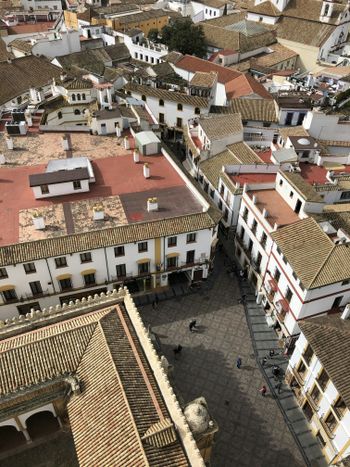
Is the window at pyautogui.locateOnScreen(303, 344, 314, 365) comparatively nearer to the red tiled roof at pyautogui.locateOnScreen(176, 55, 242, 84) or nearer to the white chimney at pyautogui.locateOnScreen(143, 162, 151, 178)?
the white chimney at pyautogui.locateOnScreen(143, 162, 151, 178)

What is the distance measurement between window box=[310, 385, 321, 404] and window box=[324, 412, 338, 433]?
5.53 ft

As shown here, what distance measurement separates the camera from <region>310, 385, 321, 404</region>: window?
36.7 m

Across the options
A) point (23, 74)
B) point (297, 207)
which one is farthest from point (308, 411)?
point (23, 74)

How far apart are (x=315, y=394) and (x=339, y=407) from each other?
3375 mm

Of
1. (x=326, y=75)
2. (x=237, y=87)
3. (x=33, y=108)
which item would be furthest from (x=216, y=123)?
(x=326, y=75)

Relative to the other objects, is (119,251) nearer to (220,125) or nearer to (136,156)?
(136,156)

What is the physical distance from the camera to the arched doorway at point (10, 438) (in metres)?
35.2

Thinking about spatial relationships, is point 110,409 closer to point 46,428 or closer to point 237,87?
point 46,428

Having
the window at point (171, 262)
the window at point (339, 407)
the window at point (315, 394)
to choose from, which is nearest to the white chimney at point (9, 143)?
the window at point (171, 262)

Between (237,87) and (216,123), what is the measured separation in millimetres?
17863

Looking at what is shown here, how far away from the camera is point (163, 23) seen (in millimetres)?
114438

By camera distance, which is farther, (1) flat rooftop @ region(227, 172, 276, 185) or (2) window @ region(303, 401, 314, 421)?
(1) flat rooftop @ region(227, 172, 276, 185)

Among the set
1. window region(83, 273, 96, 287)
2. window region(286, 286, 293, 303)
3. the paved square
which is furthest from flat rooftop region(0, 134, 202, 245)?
window region(286, 286, 293, 303)

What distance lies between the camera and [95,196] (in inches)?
1981
